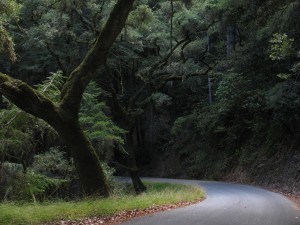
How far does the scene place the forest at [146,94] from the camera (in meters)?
13.4

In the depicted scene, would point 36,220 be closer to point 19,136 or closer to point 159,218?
point 159,218

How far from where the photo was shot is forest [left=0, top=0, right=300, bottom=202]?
1335cm

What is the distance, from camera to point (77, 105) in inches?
522

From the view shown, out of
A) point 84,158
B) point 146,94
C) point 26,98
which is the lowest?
point 84,158

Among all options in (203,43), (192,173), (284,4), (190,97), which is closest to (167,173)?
(192,173)

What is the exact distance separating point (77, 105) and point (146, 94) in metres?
26.0

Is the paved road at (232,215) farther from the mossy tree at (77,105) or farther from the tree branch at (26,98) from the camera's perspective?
the tree branch at (26,98)

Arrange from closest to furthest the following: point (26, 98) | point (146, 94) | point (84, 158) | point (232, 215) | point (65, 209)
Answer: point (65, 209), point (232, 215), point (26, 98), point (84, 158), point (146, 94)

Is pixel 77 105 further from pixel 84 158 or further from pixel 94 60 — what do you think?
pixel 84 158

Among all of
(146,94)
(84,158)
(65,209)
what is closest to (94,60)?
(84,158)

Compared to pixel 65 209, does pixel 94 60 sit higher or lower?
higher

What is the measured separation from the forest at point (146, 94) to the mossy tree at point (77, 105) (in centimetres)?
3

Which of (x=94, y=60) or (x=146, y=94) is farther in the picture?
(x=146, y=94)

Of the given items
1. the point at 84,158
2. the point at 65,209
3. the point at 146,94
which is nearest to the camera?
the point at 65,209
